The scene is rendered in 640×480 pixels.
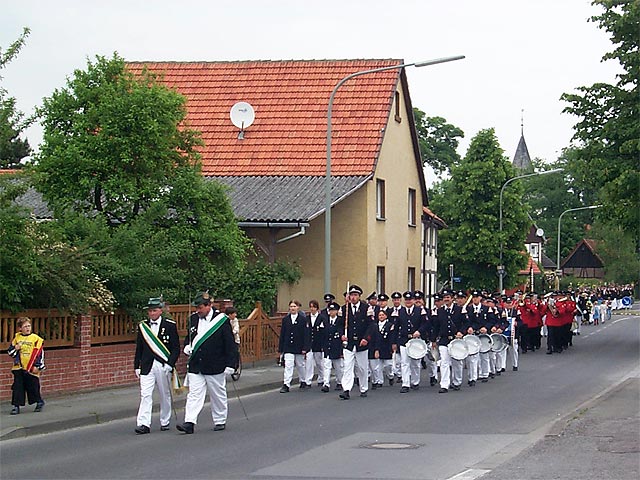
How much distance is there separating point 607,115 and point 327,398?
A: 60.4 ft

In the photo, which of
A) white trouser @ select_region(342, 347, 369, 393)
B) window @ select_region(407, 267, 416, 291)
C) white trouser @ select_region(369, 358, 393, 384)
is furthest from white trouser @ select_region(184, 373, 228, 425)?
window @ select_region(407, 267, 416, 291)

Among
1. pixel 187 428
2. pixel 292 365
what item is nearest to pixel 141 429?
pixel 187 428

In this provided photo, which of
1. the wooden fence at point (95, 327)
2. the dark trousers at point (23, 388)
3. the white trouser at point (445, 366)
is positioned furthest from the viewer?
the white trouser at point (445, 366)

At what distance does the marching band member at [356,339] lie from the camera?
67.1 feet

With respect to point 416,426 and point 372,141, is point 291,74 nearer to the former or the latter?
point 372,141

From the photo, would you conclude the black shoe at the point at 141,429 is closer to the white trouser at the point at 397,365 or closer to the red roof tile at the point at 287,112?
the white trouser at the point at 397,365

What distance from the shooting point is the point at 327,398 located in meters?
20.1

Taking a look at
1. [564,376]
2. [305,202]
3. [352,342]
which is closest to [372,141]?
[305,202]

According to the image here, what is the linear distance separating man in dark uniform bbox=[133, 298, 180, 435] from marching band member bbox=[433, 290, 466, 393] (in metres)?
7.88

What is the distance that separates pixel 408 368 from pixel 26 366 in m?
7.88

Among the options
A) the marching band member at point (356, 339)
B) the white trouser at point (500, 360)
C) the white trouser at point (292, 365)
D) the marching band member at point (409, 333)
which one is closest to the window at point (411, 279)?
the white trouser at point (500, 360)

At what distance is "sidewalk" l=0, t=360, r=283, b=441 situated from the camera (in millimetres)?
14625

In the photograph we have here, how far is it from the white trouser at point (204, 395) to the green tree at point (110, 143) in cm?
910

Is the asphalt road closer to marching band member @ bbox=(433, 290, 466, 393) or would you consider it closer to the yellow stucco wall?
marching band member @ bbox=(433, 290, 466, 393)
